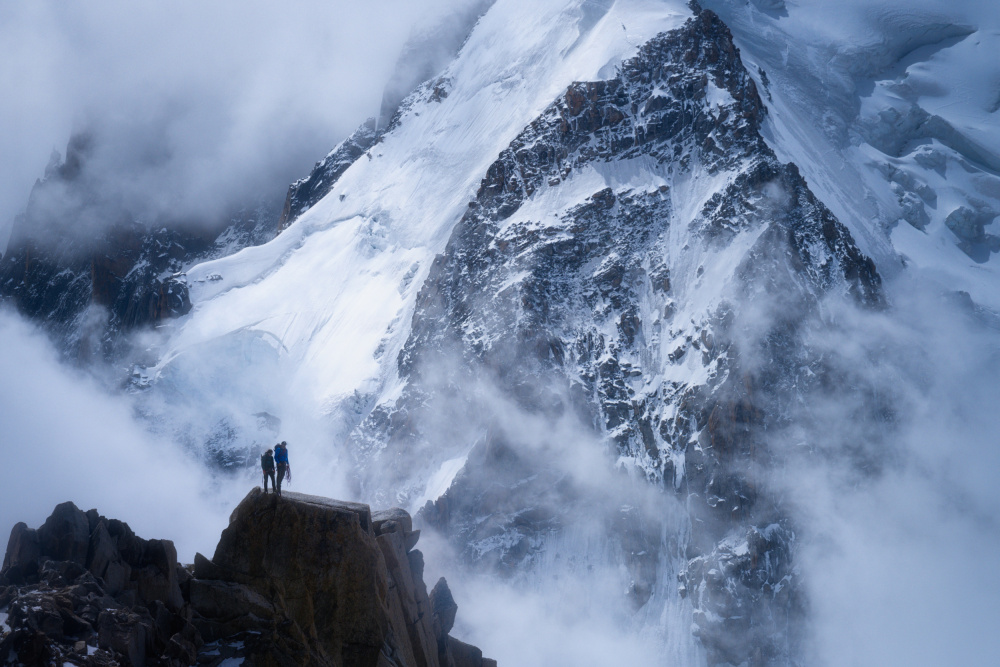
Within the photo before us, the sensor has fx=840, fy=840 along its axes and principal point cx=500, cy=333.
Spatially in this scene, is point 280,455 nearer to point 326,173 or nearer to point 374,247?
point 374,247

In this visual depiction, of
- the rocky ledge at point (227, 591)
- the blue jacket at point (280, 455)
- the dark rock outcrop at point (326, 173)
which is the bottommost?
the rocky ledge at point (227, 591)

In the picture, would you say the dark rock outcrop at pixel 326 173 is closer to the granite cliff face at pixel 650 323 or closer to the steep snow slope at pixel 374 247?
the steep snow slope at pixel 374 247

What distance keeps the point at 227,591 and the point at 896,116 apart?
11824 centimetres

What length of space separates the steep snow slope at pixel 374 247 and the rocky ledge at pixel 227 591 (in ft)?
266

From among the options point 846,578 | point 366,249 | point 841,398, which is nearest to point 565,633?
point 846,578

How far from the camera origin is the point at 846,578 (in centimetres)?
8275

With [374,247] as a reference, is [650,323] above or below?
below

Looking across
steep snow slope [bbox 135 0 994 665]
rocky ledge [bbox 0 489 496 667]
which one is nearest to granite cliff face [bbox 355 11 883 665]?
steep snow slope [bbox 135 0 994 665]

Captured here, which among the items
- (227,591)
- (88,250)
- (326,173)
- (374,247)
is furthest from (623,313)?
(88,250)

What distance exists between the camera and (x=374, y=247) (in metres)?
120

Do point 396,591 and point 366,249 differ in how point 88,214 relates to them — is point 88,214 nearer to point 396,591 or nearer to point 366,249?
point 366,249

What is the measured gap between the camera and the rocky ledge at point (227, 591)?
2028cm

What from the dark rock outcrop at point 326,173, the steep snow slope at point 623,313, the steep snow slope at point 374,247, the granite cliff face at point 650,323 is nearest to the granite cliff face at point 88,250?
the dark rock outcrop at point 326,173

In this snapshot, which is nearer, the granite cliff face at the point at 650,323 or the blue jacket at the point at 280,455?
the blue jacket at the point at 280,455
